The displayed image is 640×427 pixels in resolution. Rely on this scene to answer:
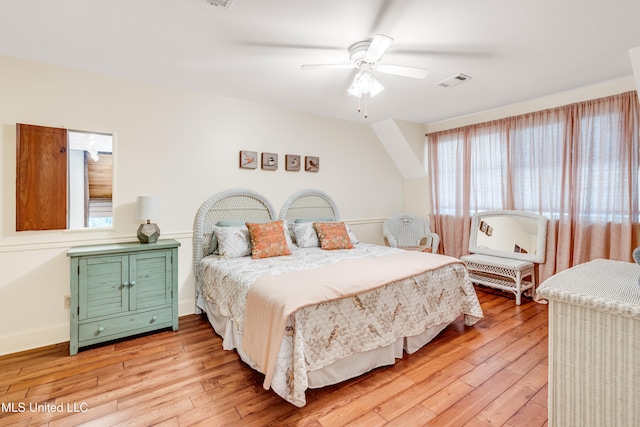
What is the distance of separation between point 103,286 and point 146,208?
0.72 m

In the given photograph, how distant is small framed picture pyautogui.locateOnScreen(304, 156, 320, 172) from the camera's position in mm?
4012

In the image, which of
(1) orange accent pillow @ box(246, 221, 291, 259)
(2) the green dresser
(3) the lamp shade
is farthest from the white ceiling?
(2) the green dresser

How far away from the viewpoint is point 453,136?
4453 millimetres

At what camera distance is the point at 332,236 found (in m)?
3.47

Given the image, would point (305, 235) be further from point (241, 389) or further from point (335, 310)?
point (241, 389)

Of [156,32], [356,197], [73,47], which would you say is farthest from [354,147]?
[73,47]

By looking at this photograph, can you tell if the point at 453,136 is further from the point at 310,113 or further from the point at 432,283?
the point at 432,283

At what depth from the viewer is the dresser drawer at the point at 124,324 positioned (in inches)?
95.1

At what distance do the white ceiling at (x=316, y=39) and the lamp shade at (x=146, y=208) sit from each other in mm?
1140

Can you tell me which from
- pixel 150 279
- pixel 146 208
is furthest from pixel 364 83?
pixel 150 279

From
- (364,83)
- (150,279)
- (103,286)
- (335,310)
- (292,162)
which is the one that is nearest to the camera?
(335,310)

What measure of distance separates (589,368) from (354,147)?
12.4ft

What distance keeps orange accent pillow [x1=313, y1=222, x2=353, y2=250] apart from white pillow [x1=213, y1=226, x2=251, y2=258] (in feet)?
2.76

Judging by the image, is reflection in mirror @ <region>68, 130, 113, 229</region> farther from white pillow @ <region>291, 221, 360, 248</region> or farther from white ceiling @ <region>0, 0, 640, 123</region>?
white pillow @ <region>291, 221, 360, 248</region>
